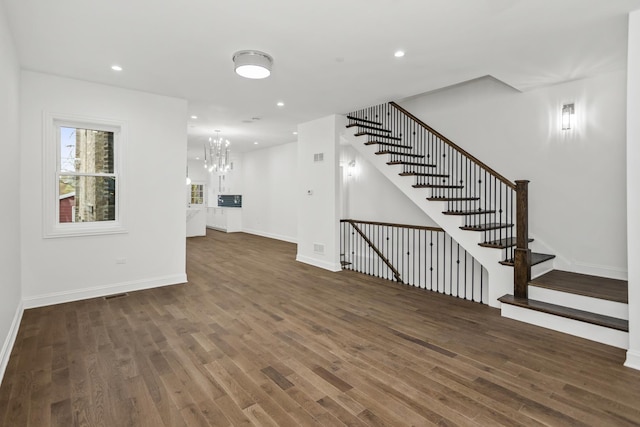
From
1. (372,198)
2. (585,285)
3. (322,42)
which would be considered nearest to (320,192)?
(372,198)

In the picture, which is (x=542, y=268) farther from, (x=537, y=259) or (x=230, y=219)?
(x=230, y=219)

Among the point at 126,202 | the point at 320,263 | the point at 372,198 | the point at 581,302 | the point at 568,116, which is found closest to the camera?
the point at 581,302

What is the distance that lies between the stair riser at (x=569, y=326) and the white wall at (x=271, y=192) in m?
6.71

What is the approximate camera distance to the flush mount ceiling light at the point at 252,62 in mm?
3551

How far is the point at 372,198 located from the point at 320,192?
60.2 inches

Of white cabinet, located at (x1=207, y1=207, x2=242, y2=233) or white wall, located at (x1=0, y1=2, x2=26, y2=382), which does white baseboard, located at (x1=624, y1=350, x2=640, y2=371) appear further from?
white cabinet, located at (x1=207, y1=207, x2=242, y2=233)

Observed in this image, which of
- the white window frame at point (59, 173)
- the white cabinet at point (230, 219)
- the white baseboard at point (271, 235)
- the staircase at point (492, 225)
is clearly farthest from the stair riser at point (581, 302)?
the white cabinet at point (230, 219)

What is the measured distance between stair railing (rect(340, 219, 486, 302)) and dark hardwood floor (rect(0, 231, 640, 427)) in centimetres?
157

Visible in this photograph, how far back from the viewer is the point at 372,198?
295 inches

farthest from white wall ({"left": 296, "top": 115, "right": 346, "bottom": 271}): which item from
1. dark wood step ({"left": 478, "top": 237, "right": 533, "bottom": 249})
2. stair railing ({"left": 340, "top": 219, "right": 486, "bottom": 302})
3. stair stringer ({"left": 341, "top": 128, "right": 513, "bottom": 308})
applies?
dark wood step ({"left": 478, "top": 237, "right": 533, "bottom": 249})

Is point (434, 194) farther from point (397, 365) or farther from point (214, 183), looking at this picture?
point (214, 183)

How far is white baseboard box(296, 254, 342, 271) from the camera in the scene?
623 centimetres

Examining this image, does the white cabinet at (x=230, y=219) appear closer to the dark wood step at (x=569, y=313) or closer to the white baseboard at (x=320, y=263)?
the white baseboard at (x=320, y=263)

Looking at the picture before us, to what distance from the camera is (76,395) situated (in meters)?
2.34
